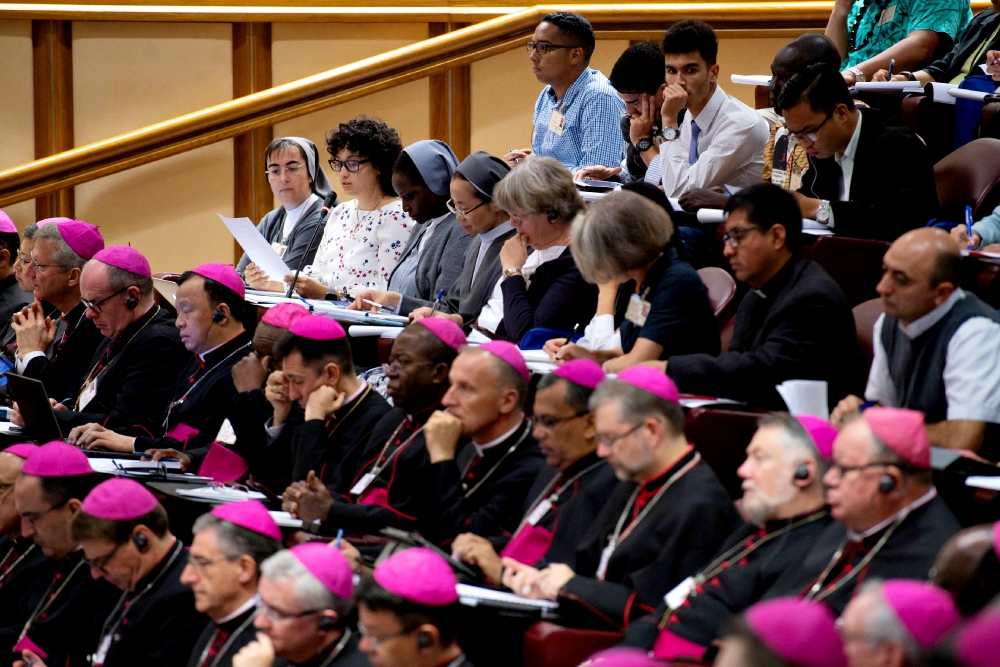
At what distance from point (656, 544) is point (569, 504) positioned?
1.09 ft

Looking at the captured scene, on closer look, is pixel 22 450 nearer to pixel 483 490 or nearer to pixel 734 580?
pixel 483 490

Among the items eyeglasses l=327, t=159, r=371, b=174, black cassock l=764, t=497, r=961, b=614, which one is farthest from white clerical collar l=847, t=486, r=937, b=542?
→ eyeglasses l=327, t=159, r=371, b=174

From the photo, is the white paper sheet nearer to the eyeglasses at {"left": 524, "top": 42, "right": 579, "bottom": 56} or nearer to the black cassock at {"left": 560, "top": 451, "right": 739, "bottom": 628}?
the black cassock at {"left": 560, "top": 451, "right": 739, "bottom": 628}

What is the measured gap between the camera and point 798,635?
1.67m

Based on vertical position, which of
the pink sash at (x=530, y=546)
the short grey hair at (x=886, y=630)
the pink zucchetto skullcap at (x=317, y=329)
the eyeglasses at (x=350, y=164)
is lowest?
the pink sash at (x=530, y=546)

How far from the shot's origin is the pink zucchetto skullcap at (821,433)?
106 inches

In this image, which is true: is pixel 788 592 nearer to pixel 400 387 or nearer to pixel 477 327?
pixel 400 387

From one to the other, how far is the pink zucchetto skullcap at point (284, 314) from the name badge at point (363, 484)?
0.80 m

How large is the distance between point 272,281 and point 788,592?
2.96 m

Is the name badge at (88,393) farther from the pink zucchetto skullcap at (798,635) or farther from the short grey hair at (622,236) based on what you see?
the pink zucchetto skullcap at (798,635)

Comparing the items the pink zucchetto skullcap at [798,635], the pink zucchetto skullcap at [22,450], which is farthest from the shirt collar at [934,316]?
the pink zucchetto skullcap at [22,450]

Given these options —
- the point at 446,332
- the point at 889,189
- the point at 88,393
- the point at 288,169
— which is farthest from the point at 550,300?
the point at 288,169

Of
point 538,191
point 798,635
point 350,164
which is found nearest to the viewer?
point 798,635

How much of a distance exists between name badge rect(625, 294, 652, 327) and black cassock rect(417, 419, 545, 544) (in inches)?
16.7
